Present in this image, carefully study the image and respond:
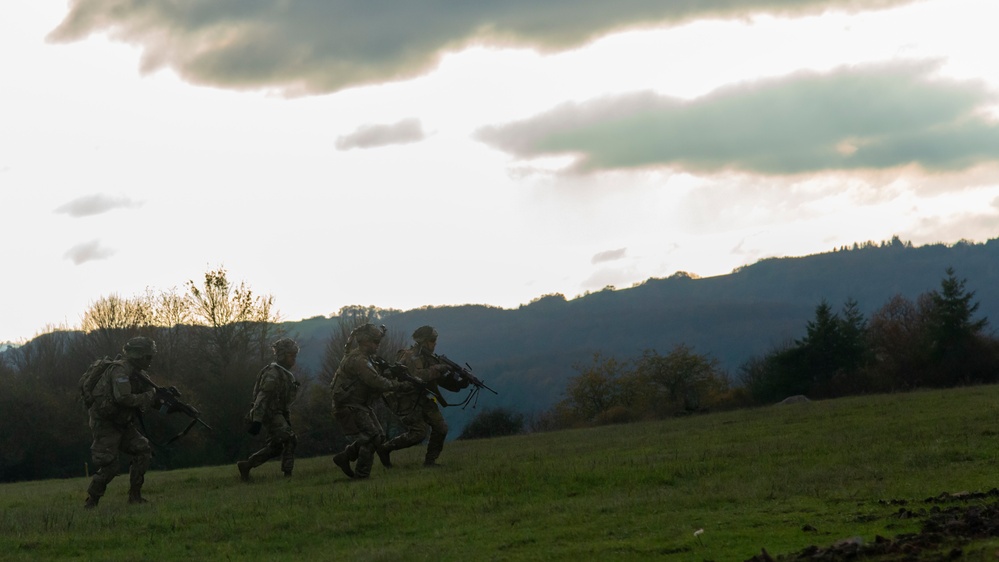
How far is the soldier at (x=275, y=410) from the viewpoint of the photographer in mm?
22547

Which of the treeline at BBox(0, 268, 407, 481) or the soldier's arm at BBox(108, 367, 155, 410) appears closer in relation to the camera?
the soldier's arm at BBox(108, 367, 155, 410)

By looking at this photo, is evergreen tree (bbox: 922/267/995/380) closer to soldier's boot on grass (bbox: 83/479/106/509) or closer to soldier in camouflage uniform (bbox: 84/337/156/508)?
soldier in camouflage uniform (bbox: 84/337/156/508)

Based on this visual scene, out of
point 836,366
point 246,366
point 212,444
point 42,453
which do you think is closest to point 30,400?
point 42,453

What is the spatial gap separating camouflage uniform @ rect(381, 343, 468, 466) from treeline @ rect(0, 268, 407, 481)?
24.6 metres

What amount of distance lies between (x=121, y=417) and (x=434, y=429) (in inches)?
256

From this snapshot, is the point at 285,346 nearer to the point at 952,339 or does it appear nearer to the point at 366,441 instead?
the point at 366,441

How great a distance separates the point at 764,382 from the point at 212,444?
33.6 m

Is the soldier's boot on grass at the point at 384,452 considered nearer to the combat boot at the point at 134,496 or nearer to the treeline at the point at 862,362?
the combat boot at the point at 134,496

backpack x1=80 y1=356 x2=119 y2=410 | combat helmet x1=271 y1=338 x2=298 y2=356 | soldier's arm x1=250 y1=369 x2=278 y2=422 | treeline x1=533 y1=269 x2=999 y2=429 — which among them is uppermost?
combat helmet x1=271 y1=338 x2=298 y2=356

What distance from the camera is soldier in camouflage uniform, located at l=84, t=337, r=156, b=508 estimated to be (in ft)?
61.4

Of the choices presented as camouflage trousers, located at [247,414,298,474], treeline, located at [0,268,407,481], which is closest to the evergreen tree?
treeline, located at [0,268,407,481]

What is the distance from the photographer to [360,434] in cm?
2178

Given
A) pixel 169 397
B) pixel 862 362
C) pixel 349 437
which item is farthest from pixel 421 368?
pixel 862 362

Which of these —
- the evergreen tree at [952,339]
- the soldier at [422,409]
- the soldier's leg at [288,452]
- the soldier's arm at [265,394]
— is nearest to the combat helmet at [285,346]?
the soldier's arm at [265,394]
